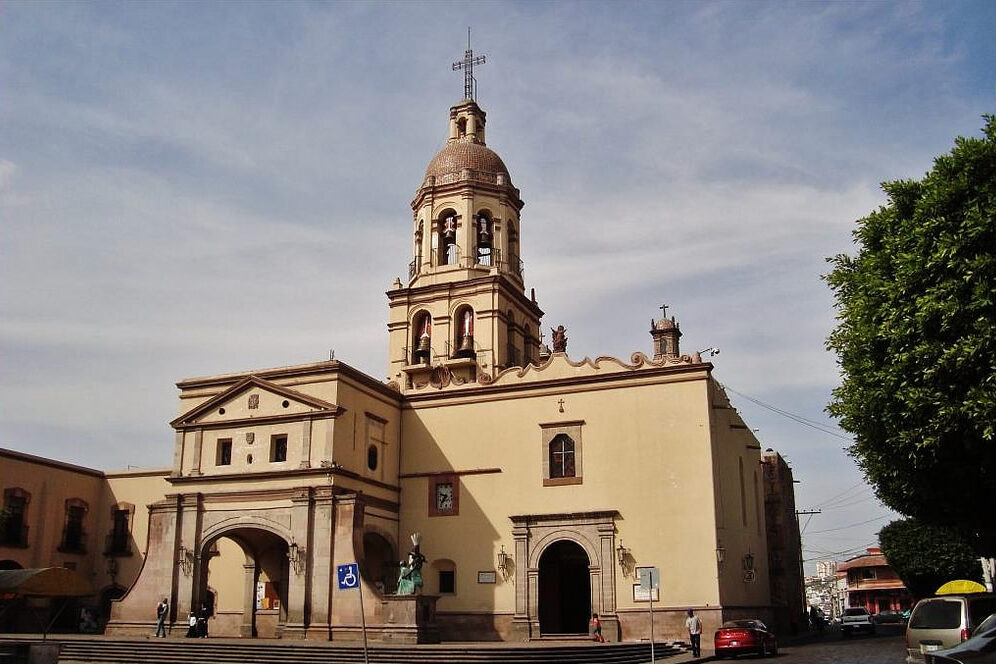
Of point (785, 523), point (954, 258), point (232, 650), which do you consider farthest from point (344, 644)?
point (785, 523)

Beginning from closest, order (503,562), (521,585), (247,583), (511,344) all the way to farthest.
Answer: (521,585)
(503,562)
(247,583)
(511,344)

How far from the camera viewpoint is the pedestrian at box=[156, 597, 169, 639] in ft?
104

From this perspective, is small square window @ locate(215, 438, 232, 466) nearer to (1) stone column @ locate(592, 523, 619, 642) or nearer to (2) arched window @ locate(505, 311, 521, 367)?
(2) arched window @ locate(505, 311, 521, 367)

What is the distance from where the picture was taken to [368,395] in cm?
3550

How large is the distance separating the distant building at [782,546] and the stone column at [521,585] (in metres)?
15.5

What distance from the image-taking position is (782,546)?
4862 centimetres

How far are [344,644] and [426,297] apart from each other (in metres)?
17.2

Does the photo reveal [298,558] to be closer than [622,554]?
Yes

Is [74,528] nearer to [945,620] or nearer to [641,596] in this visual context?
[641,596]

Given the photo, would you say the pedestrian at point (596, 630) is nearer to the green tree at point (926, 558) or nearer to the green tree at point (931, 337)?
the green tree at point (931, 337)

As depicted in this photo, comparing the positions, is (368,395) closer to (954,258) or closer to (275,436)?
(275,436)

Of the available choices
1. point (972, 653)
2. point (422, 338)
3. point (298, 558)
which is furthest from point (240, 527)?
point (972, 653)

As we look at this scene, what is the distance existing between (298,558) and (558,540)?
29.7ft

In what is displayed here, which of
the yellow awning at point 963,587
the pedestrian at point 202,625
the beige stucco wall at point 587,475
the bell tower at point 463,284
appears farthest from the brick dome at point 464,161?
the yellow awning at point 963,587
